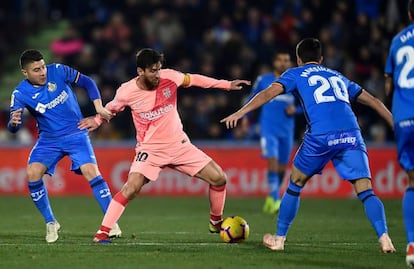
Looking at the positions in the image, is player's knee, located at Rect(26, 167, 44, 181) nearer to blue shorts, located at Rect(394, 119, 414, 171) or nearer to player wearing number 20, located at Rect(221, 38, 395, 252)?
player wearing number 20, located at Rect(221, 38, 395, 252)

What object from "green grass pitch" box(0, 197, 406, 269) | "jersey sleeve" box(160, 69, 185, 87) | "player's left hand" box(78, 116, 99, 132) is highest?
"jersey sleeve" box(160, 69, 185, 87)

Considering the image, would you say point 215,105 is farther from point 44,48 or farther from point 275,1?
point 44,48

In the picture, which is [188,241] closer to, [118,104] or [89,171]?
[89,171]

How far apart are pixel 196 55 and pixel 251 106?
13.4 meters

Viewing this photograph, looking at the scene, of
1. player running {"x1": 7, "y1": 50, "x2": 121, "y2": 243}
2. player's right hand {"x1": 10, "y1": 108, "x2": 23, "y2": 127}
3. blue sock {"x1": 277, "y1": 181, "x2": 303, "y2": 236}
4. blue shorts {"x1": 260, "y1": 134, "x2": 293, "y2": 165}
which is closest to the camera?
blue sock {"x1": 277, "y1": 181, "x2": 303, "y2": 236}

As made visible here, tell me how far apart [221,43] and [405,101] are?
1406 cm

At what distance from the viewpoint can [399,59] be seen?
873 cm

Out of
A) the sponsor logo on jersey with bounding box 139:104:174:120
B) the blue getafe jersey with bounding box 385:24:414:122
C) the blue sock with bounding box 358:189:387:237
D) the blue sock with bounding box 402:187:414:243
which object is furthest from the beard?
the blue sock with bounding box 402:187:414:243

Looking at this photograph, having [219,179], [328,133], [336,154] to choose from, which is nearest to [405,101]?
[328,133]

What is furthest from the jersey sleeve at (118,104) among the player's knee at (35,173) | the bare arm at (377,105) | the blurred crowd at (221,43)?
the blurred crowd at (221,43)

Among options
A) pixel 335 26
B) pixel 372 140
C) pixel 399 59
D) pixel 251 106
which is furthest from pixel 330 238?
pixel 335 26

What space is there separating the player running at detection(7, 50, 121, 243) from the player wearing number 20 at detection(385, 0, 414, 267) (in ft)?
12.6

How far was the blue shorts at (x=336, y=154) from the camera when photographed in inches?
383

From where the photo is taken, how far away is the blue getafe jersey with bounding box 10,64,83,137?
1127cm
